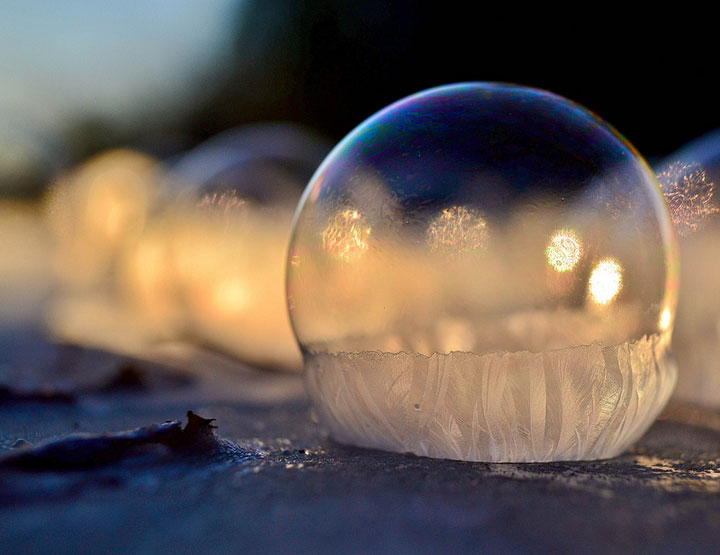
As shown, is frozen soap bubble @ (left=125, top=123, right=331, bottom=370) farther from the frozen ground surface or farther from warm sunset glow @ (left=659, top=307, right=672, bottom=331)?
warm sunset glow @ (left=659, top=307, right=672, bottom=331)

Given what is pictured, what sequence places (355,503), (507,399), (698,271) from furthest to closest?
(698,271), (507,399), (355,503)

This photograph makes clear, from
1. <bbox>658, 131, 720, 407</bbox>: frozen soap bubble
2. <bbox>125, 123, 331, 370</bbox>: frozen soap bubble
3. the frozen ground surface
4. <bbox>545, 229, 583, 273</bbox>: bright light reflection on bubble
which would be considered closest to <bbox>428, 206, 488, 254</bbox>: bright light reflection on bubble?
<bbox>545, 229, 583, 273</bbox>: bright light reflection on bubble

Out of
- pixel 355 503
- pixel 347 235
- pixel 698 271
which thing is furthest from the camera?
pixel 698 271

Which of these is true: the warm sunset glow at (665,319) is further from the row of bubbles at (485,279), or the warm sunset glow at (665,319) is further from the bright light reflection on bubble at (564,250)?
the bright light reflection on bubble at (564,250)

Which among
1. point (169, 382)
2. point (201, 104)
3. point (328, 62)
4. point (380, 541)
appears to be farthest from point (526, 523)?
point (201, 104)

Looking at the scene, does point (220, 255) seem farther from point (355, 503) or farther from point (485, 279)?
point (355, 503)

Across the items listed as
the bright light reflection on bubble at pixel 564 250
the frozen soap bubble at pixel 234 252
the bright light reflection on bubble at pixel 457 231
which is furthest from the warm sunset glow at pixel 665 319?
the frozen soap bubble at pixel 234 252

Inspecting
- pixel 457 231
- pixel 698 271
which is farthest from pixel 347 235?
pixel 698 271

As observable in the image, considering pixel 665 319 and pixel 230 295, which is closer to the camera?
pixel 665 319
